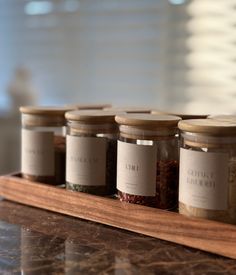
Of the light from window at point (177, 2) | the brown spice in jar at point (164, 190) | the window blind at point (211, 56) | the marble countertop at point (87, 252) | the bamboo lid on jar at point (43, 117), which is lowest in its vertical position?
the marble countertop at point (87, 252)

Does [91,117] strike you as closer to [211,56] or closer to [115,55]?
[211,56]

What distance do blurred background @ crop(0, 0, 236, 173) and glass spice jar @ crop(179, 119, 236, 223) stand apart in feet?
1.86

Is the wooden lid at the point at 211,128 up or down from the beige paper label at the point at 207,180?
up

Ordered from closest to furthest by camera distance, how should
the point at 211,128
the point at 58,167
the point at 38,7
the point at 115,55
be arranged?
1. the point at 211,128
2. the point at 58,167
3. the point at 115,55
4. the point at 38,7

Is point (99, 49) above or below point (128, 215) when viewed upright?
above

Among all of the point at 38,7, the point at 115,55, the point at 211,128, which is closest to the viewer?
the point at 211,128

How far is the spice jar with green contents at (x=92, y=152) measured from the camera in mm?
848

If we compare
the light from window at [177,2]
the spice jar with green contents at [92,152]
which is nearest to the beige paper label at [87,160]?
the spice jar with green contents at [92,152]

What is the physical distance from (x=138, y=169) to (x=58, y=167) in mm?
232

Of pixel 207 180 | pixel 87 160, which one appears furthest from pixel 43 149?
pixel 207 180

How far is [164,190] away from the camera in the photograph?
791mm

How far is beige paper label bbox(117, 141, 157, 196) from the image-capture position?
30.4 inches

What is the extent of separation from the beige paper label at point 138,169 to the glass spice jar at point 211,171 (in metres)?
0.06

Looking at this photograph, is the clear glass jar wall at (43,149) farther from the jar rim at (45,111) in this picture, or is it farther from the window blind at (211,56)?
the window blind at (211,56)
